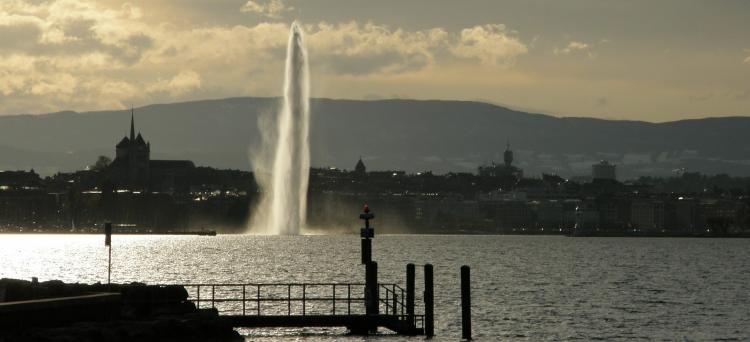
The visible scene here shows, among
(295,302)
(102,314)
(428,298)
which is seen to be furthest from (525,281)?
(102,314)

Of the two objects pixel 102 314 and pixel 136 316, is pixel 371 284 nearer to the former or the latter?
pixel 136 316

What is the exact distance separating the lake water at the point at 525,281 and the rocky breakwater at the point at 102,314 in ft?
32.5

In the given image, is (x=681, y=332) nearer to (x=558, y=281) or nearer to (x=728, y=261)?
(x=558, y=281)

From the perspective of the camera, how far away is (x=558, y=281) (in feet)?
387

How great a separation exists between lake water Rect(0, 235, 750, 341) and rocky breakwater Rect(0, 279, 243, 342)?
991 cm

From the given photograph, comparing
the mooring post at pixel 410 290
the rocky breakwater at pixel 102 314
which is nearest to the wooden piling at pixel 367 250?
the mooring post at pixel 410 290

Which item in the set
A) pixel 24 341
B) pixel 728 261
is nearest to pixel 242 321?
pixel 24 341

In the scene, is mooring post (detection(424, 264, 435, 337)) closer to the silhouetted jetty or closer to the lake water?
the silhouetted jetty

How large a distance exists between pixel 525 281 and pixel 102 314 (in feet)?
239

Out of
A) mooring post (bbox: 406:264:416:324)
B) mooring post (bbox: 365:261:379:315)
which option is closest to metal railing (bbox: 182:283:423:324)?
mooring post (bbox: 406:264:416:324)

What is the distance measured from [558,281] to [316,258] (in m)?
49.8

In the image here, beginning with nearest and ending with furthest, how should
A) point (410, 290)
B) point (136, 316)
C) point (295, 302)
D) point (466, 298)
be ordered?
point (136, 316), point (466, 298), point (410, 290), point (295, 302)

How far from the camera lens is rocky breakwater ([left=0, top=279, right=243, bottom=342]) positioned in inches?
1638

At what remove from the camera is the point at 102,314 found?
152ft
